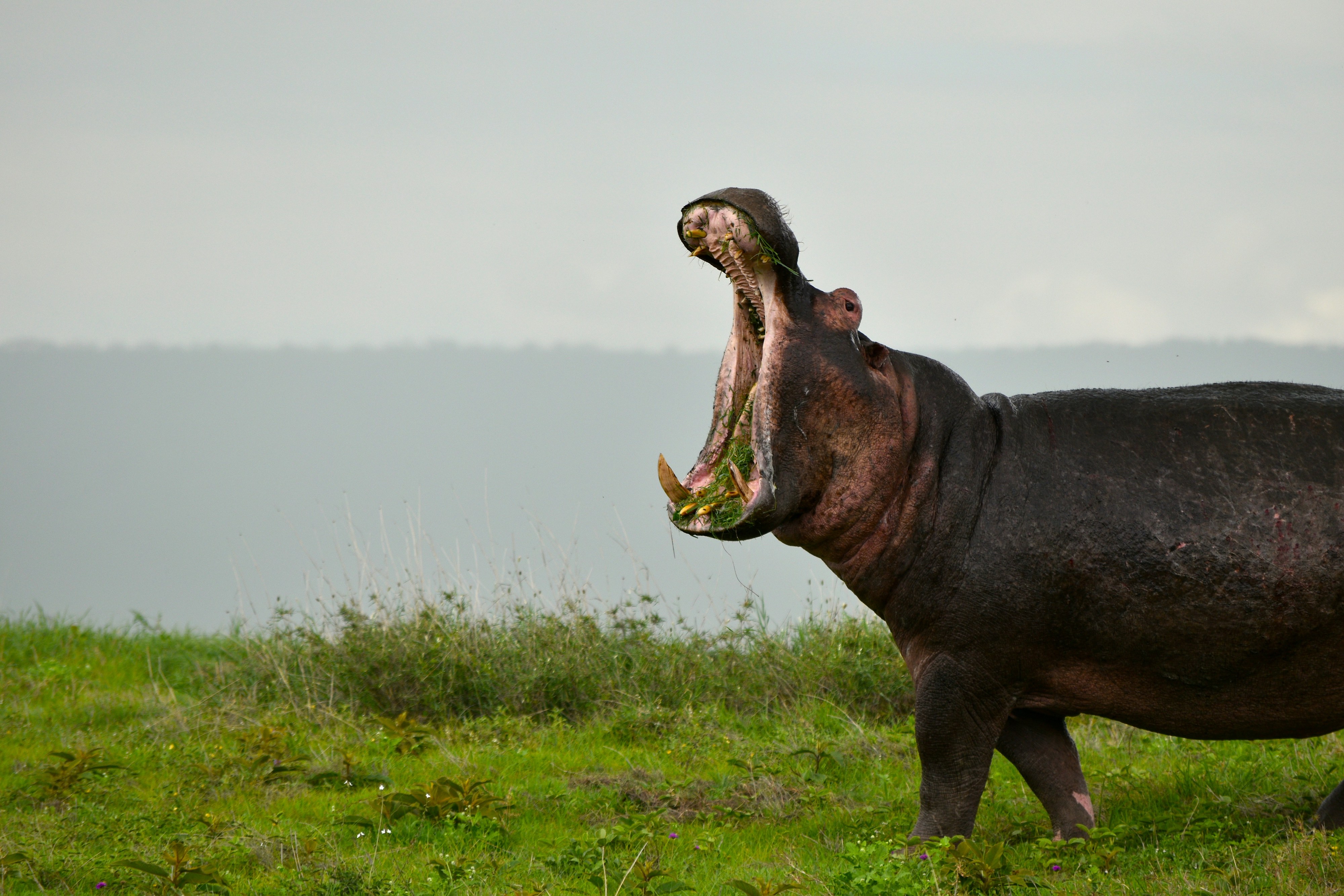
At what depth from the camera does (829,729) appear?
23.4ft

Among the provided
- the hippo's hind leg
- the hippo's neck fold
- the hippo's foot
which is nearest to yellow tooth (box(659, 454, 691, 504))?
the hippo's neck fold

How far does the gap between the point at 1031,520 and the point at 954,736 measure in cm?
81

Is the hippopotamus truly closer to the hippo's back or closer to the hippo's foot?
the hippo's back

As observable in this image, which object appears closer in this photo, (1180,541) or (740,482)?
(1180,541)

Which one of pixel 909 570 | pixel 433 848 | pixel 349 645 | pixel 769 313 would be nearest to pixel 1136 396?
pixel 909 570

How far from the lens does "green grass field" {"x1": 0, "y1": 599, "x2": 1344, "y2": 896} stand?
4.34 m

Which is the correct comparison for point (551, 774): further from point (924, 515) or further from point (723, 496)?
point (924, 515)

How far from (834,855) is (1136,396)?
208 cm

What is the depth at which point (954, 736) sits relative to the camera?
Answer: 14.2ft

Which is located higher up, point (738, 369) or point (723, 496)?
point (738, 369)

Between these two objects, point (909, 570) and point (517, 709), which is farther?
point (517, 709)

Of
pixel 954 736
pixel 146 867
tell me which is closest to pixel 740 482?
pixel 954 736

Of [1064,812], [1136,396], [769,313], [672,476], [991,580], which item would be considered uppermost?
→ [769,313]

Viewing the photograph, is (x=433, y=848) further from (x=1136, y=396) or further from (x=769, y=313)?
(x=1136, y=396)
